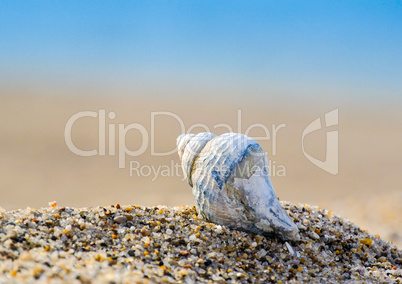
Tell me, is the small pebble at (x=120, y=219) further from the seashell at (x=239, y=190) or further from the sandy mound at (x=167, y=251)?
the seashell at (x=239, y=190)

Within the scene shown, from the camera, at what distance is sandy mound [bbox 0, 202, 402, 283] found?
3361 millimetres

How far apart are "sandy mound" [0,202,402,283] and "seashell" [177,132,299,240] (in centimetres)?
15

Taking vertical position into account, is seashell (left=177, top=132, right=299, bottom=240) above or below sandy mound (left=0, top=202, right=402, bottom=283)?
above

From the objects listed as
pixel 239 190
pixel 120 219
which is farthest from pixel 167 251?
pixel 239 190

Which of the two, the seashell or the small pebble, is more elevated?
the seashell

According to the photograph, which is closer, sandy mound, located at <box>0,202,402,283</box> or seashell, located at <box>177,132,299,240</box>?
sandy mound, located at <box>0,202,402,283</box>

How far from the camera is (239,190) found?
4758 millimetres

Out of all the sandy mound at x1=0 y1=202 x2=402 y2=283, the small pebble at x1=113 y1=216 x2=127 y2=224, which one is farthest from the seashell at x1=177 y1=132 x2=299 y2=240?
the small pebble at x1=113 y1=216 x2=127 y2=224

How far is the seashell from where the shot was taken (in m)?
4.71

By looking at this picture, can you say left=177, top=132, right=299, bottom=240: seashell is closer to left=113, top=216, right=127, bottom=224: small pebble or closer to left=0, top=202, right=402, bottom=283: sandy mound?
left=0, top=202, right=402, bottom=283: sandy mound

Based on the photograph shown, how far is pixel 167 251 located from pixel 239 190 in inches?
46.1

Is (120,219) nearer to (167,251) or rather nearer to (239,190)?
(167,251)

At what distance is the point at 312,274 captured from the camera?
14.1 feet

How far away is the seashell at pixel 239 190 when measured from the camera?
4.71 metres
